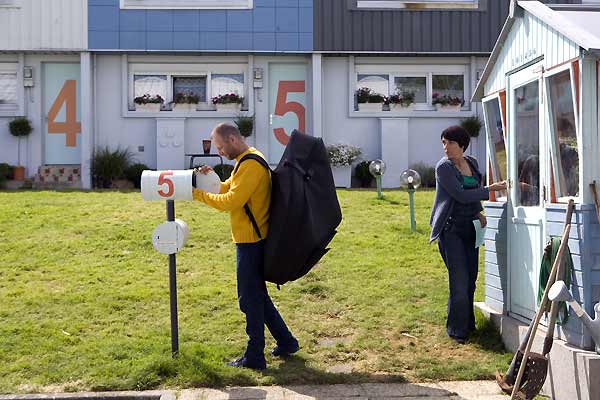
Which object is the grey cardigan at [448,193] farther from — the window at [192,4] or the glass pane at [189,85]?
the glass pane at [189,85]

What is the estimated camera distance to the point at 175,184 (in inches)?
231

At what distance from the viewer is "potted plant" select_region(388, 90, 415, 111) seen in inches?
715

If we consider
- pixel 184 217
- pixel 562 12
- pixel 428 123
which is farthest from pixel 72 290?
pixel 428 123

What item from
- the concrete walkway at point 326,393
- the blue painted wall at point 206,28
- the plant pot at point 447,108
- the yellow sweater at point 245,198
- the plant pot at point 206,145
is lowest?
the concrete walkway at point 326,393

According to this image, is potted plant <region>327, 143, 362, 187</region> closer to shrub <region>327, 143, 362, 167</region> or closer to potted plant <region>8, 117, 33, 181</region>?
shrub <region>327, 143, 362, 167</region>

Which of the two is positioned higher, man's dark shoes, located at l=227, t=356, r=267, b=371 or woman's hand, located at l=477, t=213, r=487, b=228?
woman's hand, located at l=477, t=213, r=487, b=228

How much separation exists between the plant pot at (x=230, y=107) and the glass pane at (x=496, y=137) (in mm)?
11277

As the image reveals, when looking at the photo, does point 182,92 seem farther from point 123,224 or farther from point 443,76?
point 123,224

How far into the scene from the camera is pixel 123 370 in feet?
19.4

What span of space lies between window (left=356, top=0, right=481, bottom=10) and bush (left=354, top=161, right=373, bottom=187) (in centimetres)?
369

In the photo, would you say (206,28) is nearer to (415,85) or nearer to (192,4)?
(192,4)

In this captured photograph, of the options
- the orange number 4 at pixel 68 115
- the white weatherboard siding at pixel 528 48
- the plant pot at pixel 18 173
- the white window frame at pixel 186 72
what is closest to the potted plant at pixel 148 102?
the white window frame at pixel 186 72

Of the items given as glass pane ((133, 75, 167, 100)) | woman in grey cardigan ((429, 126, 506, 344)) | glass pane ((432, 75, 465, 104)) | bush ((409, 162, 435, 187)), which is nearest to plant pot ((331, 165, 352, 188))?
bush ((409, 162, 435, 187))

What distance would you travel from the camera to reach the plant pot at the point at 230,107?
18.0 m
